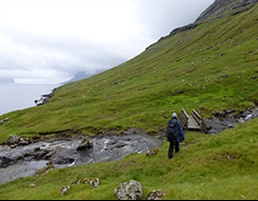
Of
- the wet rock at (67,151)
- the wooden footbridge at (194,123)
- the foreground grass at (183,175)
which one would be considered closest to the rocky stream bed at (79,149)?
the wet rock at (67,151)

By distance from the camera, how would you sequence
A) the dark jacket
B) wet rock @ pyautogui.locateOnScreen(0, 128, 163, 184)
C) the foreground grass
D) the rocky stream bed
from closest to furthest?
1. the foreground grass
2. the dark jacket
3. wet rock @ pyautogui.locateOnScreen(0, 128, 163, 184)
4. the rocky stream bed

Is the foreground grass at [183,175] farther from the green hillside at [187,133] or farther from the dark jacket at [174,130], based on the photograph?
the dark jacket at [174,130]

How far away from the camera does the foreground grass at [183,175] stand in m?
15.5

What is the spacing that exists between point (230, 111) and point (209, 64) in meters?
49.6

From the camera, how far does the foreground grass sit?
1550 centimetres

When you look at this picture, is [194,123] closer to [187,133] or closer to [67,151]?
[187,133]

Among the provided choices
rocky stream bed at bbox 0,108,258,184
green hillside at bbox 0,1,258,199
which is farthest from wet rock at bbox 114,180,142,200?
rocky stream bed at bbox 0,108,258,184

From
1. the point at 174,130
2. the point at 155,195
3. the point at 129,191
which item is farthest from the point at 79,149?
the point at 155,195

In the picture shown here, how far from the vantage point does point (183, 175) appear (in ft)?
65.8

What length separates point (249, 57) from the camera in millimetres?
87000

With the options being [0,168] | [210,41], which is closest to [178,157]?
[0,168]

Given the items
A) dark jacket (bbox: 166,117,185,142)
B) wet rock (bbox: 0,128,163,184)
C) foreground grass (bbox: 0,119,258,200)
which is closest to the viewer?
foreground grass (bbox: 0,119,258,200)

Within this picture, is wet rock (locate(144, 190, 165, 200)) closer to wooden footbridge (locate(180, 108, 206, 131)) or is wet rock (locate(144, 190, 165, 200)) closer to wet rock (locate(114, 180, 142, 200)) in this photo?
wet rock (locate(114, 180, 142, 200))

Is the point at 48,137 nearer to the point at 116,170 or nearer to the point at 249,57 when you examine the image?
the point at 116,170
